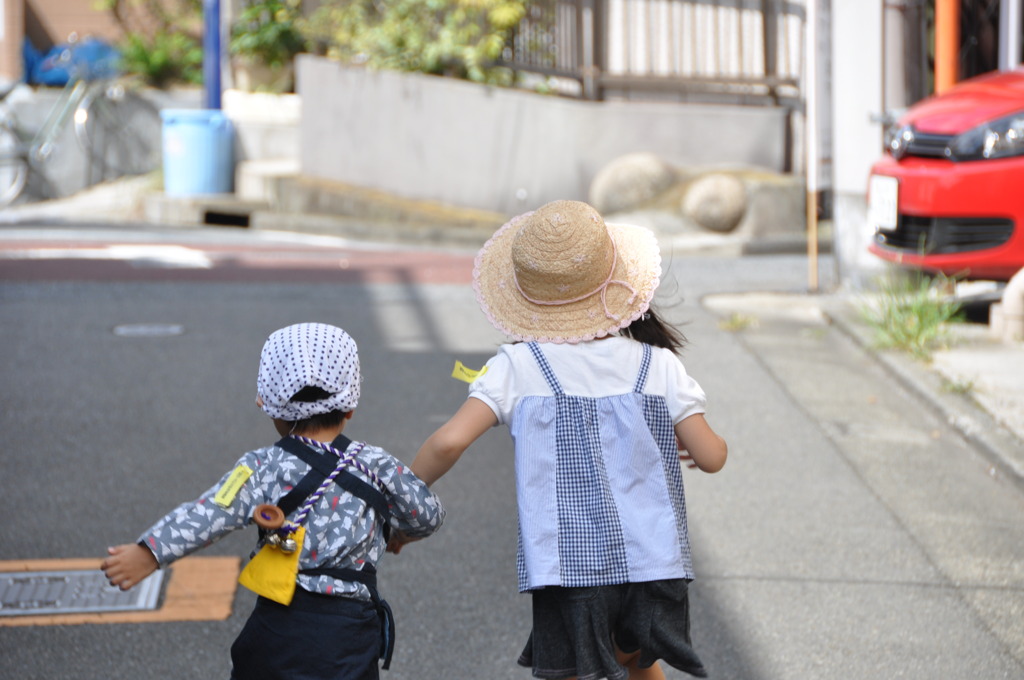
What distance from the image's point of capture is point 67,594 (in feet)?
14.1

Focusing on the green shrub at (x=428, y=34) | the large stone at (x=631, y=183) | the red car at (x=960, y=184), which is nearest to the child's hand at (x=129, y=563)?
the red car at (x=960, y=184)

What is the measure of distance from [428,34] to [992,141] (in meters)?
9.27

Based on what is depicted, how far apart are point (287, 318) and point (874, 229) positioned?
3809 mm

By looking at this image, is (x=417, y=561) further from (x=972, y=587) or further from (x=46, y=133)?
(x=46, y=133)

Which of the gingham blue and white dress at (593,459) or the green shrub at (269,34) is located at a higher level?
the green shrub at (269,34)

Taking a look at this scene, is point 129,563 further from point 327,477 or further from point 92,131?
point 92,131

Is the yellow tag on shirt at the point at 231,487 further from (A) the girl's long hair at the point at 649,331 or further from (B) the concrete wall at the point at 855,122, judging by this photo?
(B) the concrete wall at the point at 855,122

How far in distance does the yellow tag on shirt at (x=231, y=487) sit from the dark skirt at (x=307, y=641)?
0.24 m

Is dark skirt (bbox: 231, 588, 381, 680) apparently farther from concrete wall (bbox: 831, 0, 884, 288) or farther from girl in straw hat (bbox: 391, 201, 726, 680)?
concrete wall (bbox: 831, 0, 884, 288)

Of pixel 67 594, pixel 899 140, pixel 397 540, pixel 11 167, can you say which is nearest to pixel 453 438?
pixel 397 540

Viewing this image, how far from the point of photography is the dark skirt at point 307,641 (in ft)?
8.66

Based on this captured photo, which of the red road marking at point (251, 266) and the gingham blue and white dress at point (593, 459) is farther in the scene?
the red road marking at point (251, 266)

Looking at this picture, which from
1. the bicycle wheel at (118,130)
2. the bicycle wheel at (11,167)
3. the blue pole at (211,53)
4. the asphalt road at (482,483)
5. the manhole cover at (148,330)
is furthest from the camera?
the bicycle wheel at (118,130)

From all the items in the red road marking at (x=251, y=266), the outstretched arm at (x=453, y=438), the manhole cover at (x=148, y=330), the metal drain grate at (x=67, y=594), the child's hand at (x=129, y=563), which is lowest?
the metal drain grate at (x=67, y=594)
